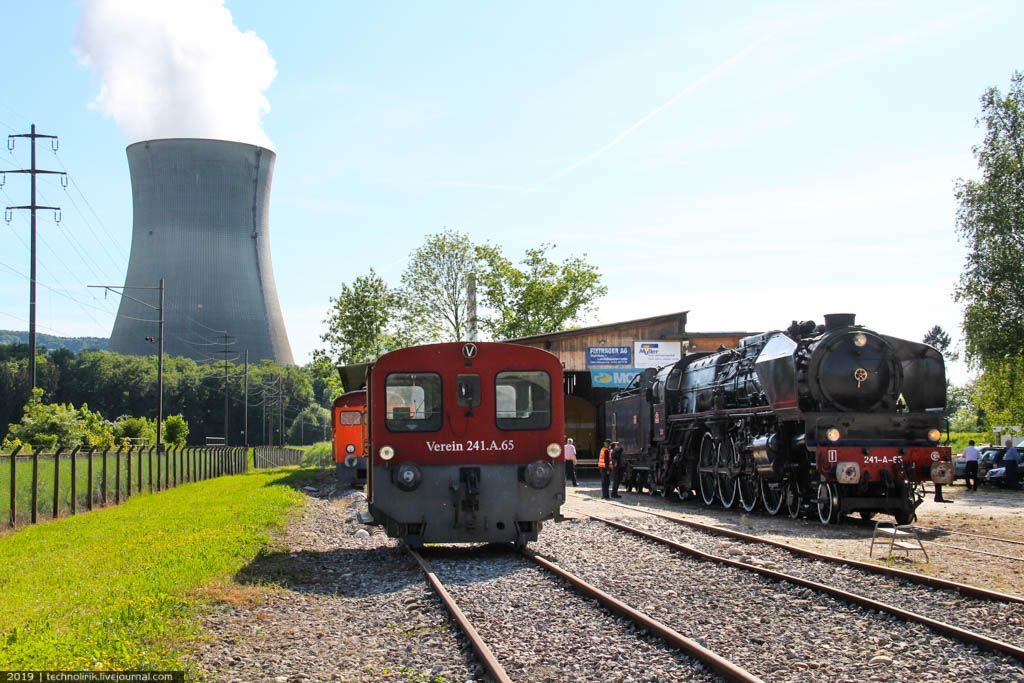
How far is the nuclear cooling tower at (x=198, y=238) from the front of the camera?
165ft

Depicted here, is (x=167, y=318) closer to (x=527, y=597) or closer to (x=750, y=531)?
(x=750, y=531)

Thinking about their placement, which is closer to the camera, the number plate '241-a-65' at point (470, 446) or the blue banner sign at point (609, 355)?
the number plate '241-a-65' at point (470, 446)

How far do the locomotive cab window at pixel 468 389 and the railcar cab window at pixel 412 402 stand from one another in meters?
0.24

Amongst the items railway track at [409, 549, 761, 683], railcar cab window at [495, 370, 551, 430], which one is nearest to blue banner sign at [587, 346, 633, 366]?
railcar cab window at [495, 370, 551, 430]

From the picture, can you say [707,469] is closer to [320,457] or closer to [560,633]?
[560,633]

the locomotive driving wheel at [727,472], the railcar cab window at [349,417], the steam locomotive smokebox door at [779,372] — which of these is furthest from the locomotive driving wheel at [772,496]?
the railcar cab window at [349,417]

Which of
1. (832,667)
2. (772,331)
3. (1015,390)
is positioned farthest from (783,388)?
(1015,390)

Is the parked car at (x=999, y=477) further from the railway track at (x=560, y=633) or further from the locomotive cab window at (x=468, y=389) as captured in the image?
the railway track at (x=560, y=633)

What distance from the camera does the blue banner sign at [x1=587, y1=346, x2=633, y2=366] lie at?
38812 millimetres

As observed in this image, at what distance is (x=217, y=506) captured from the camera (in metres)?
20.8

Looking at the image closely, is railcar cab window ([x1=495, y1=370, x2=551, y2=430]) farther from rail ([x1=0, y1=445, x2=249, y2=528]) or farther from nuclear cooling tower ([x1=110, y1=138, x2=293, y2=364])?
nuclear cooling tower ([x1=110, y1=138, x2=293, y2=364])

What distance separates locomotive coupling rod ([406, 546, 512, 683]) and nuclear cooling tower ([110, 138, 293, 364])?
4416cm

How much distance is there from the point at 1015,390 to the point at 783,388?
19.4 m

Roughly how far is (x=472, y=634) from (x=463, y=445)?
471 centimetres
